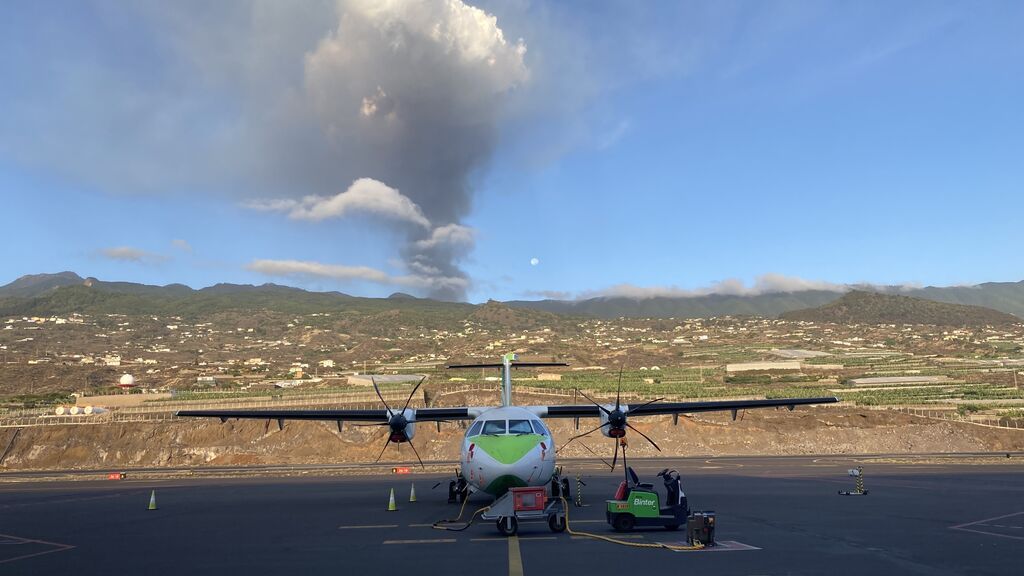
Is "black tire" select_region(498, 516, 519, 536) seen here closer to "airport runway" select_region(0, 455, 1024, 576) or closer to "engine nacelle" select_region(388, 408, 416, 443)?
"airport runway" select_region(0, 455, 1024, 576)

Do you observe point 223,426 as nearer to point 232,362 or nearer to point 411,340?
point 232,362

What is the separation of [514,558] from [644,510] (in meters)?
4.66

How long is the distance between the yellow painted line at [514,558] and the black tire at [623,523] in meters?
2.40

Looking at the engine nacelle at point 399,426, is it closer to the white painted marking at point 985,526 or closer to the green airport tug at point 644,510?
the green airport tug at point 644,510

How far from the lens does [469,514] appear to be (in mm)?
20453

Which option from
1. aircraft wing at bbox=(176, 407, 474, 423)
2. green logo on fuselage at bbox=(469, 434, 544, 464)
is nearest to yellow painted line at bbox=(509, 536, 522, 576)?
green logo on fuselage at bbox=(469, 434, 544, 464)

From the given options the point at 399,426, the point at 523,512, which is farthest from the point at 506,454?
the point at 399,426

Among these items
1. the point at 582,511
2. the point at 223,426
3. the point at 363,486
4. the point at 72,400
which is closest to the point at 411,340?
the point at 72,400

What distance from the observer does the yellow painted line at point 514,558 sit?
11.5 meters

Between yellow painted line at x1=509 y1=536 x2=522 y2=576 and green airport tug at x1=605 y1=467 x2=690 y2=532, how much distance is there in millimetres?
2452

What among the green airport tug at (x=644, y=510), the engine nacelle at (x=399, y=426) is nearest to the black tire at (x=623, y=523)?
the green airport tug at (x=644, y=510)

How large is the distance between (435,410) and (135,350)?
16557 cm

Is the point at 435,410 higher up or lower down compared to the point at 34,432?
higher up

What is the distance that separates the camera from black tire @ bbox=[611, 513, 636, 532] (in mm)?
16266
